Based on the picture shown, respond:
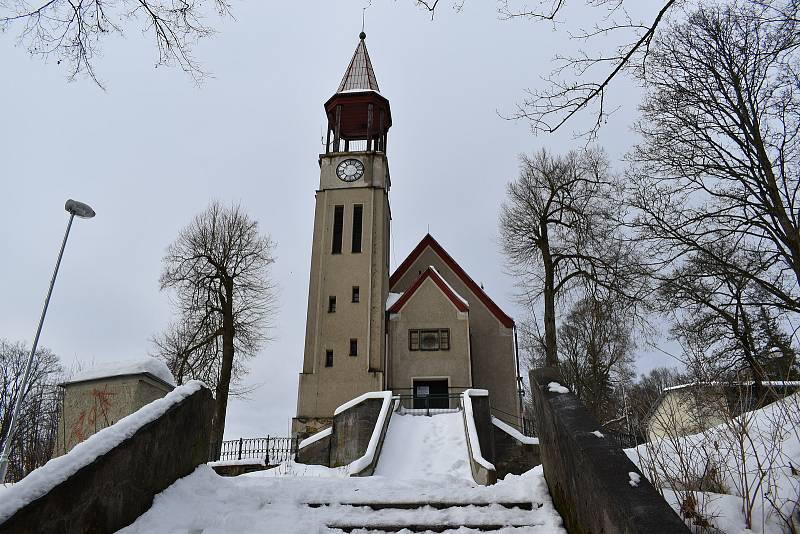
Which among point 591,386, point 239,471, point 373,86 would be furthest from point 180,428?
point 373,86

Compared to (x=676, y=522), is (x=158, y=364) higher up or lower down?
higher up

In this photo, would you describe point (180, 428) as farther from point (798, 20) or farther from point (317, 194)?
point (317, 194)

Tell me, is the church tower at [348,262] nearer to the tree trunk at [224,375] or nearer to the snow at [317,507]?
the tree trunk at [224,375]

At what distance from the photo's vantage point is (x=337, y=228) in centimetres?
2867

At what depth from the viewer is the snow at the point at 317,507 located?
486cm

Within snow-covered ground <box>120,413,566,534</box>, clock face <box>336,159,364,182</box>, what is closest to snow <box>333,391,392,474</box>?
snow-covered ground <box>120,413,566,534</box>

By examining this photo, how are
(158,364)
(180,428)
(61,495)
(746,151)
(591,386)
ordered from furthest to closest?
(591,386) → (746,151) → (158,364) → (180,428) → (61,495)

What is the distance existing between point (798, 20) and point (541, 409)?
16.8 ft

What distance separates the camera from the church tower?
24797 mm

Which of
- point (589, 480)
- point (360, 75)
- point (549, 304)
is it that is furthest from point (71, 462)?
point (360, 75)

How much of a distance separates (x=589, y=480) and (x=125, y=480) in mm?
3645

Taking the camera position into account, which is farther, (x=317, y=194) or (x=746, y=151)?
(x=317, y=194)

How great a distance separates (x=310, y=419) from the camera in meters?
24.0

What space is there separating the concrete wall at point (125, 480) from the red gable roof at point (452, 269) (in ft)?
75.3
